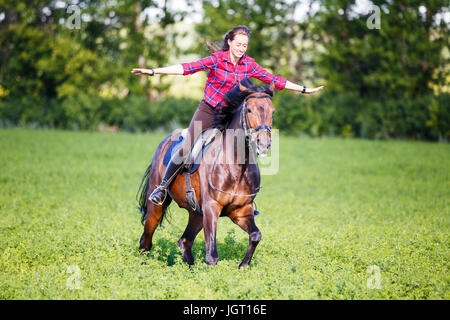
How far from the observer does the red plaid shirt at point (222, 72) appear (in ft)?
22.4

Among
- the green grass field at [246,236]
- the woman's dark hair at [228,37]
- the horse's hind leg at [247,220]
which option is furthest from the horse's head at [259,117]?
the green grass field at [246,236]

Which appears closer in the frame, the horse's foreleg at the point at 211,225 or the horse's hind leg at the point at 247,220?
the horse's foreleg at the point at 211,225

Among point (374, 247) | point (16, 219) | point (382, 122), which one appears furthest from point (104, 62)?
point (374, 247)

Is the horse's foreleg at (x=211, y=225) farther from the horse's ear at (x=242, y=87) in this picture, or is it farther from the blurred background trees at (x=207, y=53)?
the blurred background trees at (x=207, y=53)

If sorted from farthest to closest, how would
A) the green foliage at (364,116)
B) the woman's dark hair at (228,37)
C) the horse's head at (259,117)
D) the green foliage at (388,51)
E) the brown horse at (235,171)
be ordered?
the green foliage at (388,51), the green foliage at (364,116), the woman's dark hair at (228,37), the brown horse at (235,171), the horse's head at (259,117)

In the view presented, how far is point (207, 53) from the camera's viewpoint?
41.8 meters

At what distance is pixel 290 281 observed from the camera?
6.63m

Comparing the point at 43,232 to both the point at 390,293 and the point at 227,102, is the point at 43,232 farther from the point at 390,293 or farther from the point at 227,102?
the point at 390,293

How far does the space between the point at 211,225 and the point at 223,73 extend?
206cm

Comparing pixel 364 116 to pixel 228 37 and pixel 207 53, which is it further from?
pixel 228 37

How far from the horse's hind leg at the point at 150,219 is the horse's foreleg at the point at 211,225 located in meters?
1.71

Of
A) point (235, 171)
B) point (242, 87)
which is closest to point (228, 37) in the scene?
point (242, 87)

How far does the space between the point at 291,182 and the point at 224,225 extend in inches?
314

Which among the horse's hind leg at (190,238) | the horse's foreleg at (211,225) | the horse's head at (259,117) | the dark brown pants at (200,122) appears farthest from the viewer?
the horse's hind leg at (190,238)
